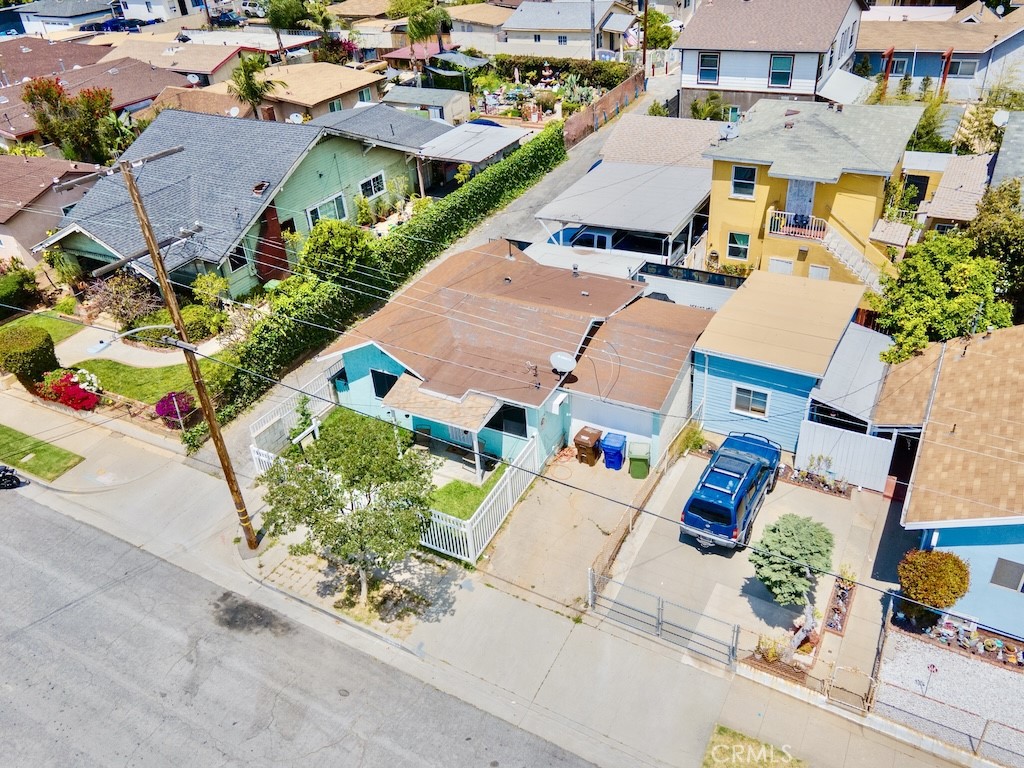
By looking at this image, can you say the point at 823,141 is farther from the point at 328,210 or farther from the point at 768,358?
the point at 328,210

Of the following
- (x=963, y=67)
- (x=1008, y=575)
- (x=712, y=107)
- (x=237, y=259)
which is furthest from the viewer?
(x=963, y=67)

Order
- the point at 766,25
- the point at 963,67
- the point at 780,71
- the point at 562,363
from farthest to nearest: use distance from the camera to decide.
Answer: the point at 963,67 < the point at 766,25 < the point at 780,71 < the point at 562,363

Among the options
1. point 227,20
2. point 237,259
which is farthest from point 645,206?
point 227,20

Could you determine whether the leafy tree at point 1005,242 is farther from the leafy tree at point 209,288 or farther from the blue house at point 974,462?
the leafy tree at point 209,288

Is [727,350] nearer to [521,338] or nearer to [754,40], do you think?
[521,338]

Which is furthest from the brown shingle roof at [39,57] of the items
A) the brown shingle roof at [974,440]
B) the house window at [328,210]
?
the brown shingle roof at [974,440]

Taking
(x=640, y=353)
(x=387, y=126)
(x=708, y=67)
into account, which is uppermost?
(x=708, y=67)

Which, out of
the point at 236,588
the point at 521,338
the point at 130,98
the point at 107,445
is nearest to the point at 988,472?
the point at 521,338
